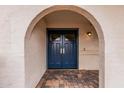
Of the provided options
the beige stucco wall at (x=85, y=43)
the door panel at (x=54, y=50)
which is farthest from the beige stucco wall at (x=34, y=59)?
the door panel at (x=54, y=50)

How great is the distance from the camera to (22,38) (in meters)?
3.35

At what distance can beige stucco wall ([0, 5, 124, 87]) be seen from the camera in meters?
3.32

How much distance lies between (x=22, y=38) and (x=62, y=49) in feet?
20.3

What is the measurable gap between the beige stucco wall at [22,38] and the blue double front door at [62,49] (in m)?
5.98

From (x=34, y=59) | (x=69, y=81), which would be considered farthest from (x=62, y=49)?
(x=34, y=59)

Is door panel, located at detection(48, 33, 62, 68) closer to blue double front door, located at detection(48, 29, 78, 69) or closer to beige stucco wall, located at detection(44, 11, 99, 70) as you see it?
blue double front door, located at detection(48, 29, 78, 69)

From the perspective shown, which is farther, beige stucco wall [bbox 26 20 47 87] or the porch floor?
the porch floor

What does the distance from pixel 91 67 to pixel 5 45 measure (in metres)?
6.45

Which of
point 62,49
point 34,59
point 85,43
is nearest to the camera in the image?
point 34,59

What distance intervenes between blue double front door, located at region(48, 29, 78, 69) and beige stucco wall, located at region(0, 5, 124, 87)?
598cm

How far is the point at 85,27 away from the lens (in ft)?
29.6

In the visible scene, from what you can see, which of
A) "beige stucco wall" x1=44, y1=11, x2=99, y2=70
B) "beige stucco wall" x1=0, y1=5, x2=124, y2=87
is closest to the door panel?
"beige stucco wall" x1=44, y1=11, x2=99, y2=70

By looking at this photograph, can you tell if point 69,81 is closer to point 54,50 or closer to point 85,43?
point 85,43

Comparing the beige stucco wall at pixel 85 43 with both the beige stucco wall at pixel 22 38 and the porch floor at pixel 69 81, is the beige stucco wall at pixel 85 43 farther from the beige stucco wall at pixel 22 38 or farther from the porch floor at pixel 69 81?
the beige stucco wall at pixel 22 38
